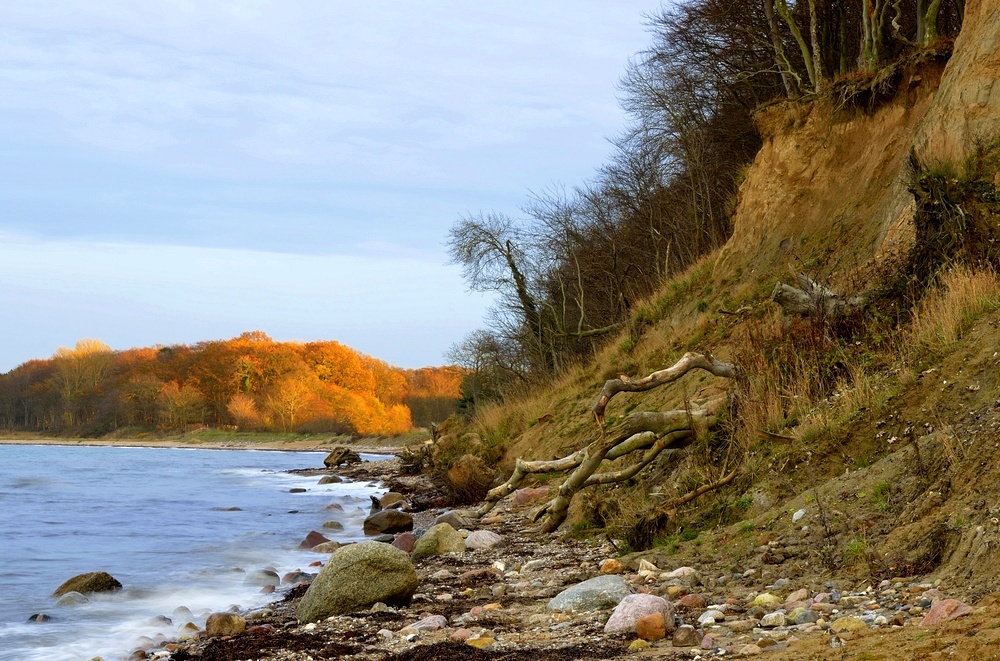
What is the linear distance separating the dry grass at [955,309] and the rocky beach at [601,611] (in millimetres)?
2477

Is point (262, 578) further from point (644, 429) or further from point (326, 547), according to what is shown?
point (644, 429)

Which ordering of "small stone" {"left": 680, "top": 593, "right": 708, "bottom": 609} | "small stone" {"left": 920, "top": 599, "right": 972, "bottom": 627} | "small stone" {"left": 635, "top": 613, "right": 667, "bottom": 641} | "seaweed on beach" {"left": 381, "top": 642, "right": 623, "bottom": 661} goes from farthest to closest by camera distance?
1. "small stone" {"left": 680, "top": 593, "right": 708, "bottom": 609}
2. "small stone" {"left": 635, "top": 613, "right": 667, "bottom": 641}
3. "seaweed on beach" {"left": 381, "top": 642, "right": 623, "bottom": 661}
4. "small stone" {"left": 920, "top": 599, "right": 972, "bottom": 627}

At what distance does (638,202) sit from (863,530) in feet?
93.9

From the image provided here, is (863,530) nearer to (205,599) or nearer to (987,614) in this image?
(987,614)

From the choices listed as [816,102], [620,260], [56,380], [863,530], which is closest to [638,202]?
[620,260]

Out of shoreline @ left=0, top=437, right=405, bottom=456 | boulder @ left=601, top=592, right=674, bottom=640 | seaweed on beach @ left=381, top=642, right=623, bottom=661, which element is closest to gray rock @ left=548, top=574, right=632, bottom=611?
boulder @ left=601, top=592, right=674, bottom=640

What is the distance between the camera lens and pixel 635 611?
5.96m

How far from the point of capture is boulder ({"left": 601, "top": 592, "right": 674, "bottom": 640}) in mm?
5854

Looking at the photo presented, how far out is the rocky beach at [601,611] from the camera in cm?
469

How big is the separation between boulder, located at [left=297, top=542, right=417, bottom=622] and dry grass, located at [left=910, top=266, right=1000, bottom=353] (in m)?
5.54

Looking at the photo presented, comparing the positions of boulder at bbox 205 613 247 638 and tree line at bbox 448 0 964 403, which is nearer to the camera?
boulder at bbox 205 613 247 638

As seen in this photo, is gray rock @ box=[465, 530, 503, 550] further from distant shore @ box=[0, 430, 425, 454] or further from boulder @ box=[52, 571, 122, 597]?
distant shore @ box=[0, 430, 425, 454]

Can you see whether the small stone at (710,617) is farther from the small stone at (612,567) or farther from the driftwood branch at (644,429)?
the driftwood branch at (644,429)

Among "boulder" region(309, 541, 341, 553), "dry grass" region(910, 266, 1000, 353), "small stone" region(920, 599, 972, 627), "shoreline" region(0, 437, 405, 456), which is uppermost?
"dry grass" region(910, 266, 1000, 353)
